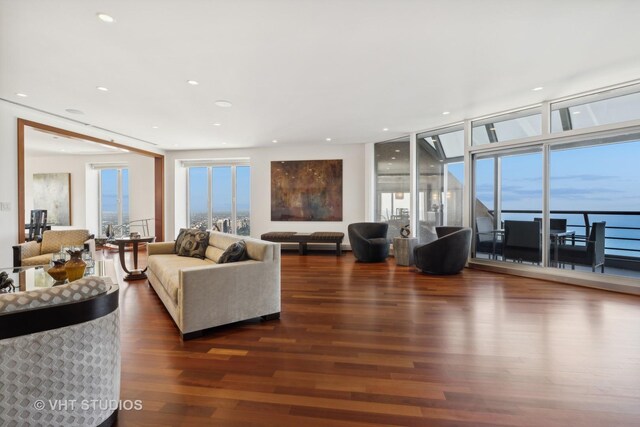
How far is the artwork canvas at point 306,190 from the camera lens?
816 centimetres

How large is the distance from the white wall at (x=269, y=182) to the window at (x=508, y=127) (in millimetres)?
2950

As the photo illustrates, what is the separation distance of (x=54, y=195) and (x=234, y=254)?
9.68 m

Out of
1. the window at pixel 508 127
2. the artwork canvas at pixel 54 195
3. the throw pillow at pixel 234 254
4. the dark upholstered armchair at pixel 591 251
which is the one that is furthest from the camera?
the artwork canvas at pixel 54 195

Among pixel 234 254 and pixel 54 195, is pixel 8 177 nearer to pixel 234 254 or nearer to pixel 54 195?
pixel 234 254

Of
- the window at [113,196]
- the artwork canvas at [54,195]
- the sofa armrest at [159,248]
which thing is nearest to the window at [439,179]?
the sofa armrest at [159,248]

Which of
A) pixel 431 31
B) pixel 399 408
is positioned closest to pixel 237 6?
pixel 431 31

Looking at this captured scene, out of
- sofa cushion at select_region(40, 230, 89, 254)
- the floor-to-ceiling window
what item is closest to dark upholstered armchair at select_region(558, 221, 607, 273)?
the floor-to-ceiling window

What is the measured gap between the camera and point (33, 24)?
8.75 ft

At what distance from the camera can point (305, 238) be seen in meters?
7.54

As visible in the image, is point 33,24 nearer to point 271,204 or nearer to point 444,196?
point 271,204

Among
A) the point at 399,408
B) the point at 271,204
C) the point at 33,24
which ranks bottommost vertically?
the point at 399,408

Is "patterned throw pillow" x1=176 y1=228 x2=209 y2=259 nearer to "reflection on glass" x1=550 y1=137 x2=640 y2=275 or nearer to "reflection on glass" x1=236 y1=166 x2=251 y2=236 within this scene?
"reflection on glass" x1=236 y1=166 x2=251 y2=236

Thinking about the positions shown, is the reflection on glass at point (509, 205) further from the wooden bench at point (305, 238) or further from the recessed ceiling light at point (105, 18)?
the recessed ceiling light at point (105, 18)

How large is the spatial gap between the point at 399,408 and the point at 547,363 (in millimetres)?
1414
